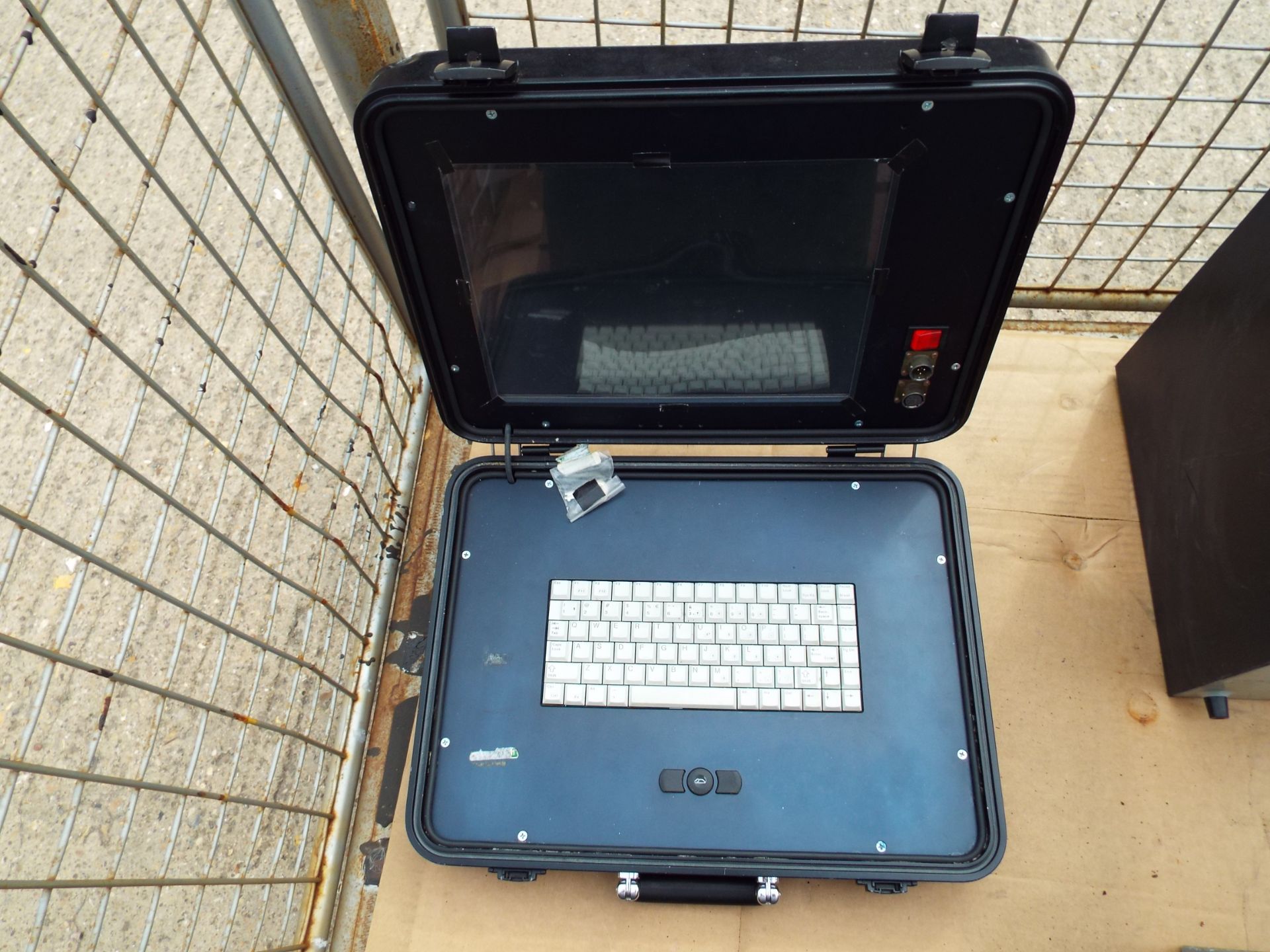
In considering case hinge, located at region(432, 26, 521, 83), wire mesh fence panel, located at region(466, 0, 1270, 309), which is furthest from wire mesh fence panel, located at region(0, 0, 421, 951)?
wire mesh fence panel, located at region(466, 0, 1270, 309)

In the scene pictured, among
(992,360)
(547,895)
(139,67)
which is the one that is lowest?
(547,895)

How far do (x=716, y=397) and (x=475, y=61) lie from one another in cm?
38

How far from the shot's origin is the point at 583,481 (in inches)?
36.7

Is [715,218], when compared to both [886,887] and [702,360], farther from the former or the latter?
[886,887]

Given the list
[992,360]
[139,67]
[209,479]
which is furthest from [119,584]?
[992,360]

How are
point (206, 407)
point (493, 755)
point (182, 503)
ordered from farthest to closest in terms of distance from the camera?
point (206, 407), point (182, 503), point (493, 755)

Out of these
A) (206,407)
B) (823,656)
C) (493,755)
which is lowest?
(493,755)

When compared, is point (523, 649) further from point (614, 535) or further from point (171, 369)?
point (171, 369)

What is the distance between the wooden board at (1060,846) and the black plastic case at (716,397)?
69mm

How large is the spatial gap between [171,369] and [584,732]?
3.23ft

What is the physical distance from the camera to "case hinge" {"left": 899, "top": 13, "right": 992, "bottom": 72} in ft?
1.92

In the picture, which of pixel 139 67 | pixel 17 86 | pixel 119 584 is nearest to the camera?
pixel 119 584

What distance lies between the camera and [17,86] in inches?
60.6

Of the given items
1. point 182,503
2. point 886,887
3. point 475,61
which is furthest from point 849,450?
point 182,503
